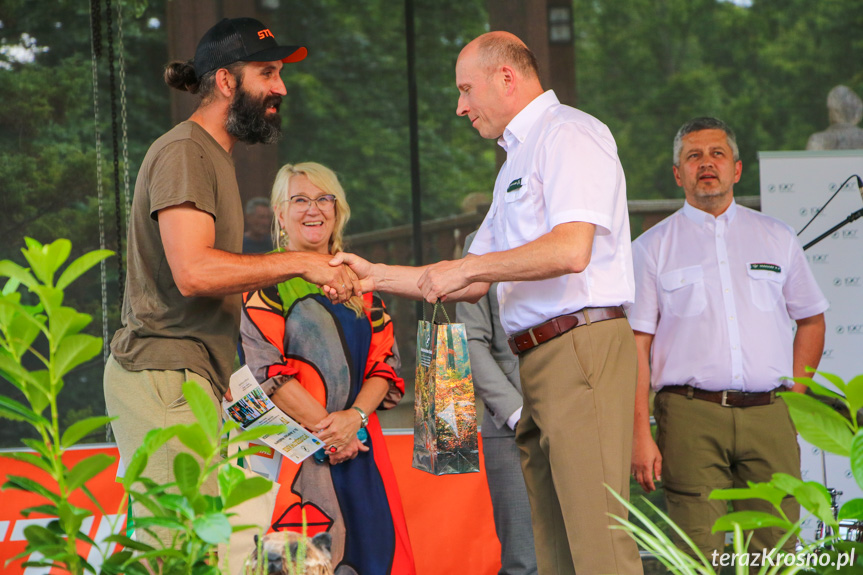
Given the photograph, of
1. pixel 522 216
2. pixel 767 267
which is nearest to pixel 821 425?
pixel 522 216

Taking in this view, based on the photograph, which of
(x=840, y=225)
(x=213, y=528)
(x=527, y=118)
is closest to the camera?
(x=213, y=528)

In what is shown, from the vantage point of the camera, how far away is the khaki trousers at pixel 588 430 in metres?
2.04

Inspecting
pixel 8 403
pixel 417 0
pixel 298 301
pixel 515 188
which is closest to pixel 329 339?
pixel 298 301

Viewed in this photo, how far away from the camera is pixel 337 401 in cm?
299

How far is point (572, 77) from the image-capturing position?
5086 mm

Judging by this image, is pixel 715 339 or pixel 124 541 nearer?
pixel 124 541

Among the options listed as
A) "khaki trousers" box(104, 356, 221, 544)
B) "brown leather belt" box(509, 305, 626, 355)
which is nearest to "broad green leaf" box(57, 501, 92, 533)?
"khaki trousers" box(104, 356, 221, 544)

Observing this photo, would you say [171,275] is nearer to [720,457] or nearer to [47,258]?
[47,258]

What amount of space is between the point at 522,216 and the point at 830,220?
2519 millimetres

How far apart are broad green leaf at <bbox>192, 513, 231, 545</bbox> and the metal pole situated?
13.4ft

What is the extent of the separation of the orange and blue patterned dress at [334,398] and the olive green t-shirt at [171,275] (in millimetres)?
668

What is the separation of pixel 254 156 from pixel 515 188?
2.82 meters

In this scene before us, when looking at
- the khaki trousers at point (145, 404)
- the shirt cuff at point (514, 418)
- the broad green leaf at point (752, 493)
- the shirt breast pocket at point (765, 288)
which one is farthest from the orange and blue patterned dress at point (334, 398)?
the broad green leaf at point (752, 493)

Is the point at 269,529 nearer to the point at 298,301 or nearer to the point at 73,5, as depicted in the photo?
the point at 298,301
